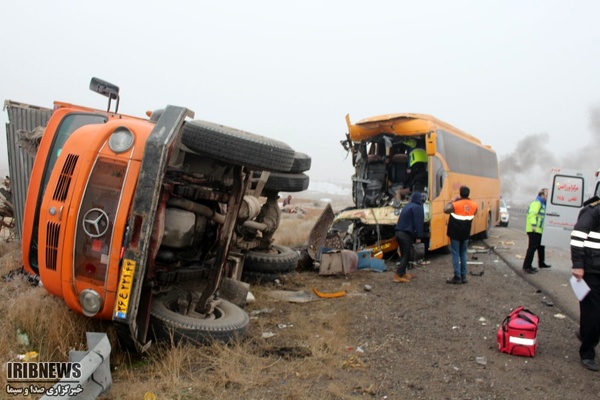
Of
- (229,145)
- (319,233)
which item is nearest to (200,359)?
(229,145)

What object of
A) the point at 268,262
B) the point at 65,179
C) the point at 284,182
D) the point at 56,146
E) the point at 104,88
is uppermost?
the point at 104,88

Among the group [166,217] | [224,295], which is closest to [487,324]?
[224,295]

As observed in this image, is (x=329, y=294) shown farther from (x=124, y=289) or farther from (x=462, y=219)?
(x=124, y=289)

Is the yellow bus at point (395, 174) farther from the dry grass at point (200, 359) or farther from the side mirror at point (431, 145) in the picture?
the dry grass at point (200, 359)

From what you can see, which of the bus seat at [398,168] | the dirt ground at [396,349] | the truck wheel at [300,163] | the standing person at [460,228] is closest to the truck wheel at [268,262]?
the dirt ground at [396,349]

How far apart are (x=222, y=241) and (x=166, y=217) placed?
0.58 metres

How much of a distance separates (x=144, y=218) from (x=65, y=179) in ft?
2.55

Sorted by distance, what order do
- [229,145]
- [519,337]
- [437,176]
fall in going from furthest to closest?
[437,176]
[519,337]
[229,145]

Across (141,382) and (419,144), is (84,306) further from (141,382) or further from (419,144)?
(419,144)

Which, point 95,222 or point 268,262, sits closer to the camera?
point 95,222

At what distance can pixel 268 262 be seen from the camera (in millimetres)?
7195

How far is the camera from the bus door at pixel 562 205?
8.61m

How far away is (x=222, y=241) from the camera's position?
14.6ft

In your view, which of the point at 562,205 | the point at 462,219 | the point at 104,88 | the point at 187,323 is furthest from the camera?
the point at 562,205
